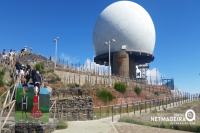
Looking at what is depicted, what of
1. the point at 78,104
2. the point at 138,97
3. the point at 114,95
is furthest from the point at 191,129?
the point at 138,97

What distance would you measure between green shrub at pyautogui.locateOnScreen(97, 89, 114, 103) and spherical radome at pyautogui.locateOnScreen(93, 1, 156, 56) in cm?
1529

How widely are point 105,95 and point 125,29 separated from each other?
58.0 ft

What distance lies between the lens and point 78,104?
14.0 m

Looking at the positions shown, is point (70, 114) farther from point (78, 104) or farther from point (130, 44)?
point (130, 44)

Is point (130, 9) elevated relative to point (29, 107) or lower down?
elevated

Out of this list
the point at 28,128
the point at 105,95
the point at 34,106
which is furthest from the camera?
the point at 105,95

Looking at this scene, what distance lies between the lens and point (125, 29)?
1217 inches

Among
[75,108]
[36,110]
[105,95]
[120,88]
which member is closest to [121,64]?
[120,88]

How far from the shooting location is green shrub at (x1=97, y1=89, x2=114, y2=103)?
16.8 meters

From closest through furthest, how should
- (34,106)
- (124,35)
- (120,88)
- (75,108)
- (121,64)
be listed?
(34,106) < (75,108) < (120,88) < (121,64) < (124,35)

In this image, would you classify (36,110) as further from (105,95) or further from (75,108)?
(105,95)

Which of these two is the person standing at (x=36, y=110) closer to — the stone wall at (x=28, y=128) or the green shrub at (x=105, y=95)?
the stone wall at (x=28, y=128)

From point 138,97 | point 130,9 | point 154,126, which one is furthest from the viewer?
point 130,9

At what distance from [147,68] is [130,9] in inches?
617
